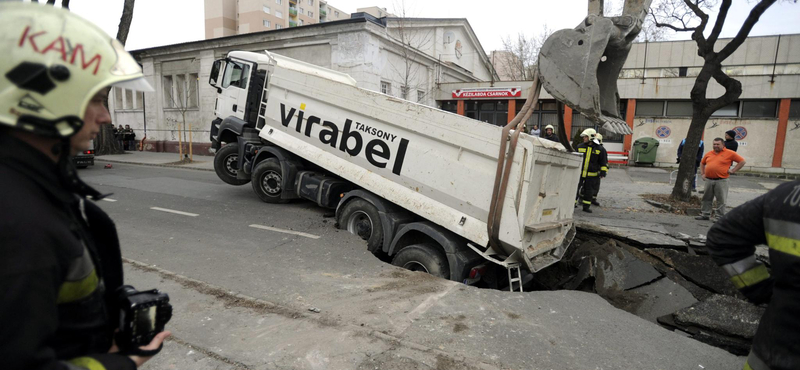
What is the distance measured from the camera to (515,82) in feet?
73.8

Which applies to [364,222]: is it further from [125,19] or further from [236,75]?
[125,19]

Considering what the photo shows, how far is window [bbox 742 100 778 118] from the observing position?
19453 millimetres

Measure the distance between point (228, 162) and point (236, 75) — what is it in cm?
187

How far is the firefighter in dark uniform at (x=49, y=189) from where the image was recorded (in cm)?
98

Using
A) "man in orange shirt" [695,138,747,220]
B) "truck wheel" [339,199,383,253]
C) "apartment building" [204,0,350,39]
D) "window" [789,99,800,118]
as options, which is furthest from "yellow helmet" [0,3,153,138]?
"apartment building" [204,0,350,39]

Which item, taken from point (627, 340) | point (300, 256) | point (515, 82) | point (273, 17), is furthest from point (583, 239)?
point (273, 17)

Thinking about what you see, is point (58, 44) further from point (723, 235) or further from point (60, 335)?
point (723, 235)

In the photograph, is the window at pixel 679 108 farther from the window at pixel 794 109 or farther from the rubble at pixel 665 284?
the rubble at pixel 665 284

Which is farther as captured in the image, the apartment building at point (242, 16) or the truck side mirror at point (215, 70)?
the apartment building at point (242, 16)

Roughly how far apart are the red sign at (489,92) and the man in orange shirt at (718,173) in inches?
565

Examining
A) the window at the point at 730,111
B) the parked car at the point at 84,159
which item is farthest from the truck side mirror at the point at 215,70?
the window at the point at 730,111

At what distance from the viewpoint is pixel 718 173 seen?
8375 millimetres

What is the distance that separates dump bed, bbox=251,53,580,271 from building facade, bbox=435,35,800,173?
13774mm

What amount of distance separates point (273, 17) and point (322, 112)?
67.7m
